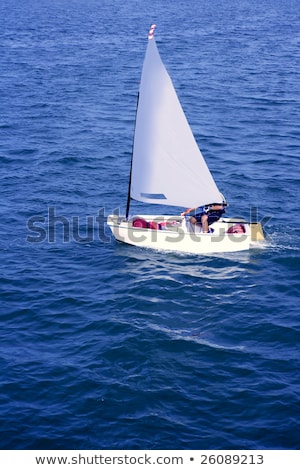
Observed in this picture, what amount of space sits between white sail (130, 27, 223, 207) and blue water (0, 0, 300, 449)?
4.14m

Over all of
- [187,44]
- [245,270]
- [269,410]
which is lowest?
[269,410]

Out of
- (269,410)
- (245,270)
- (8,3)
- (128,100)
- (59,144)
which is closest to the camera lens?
(269,410)

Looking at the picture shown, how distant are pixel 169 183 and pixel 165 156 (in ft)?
5.91

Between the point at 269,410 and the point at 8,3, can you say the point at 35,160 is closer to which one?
the point at 269,410

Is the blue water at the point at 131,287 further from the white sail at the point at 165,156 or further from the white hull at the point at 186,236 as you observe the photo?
the white sail at the point at 165,156

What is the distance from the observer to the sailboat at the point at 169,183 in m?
43.6

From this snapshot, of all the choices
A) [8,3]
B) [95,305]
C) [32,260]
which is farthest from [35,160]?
[8,3]

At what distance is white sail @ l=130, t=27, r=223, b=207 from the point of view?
43.7 metres

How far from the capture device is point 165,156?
44.9 metres

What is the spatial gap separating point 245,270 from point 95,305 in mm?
9826

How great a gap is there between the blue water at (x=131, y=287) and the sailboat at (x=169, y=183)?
1.12 meters

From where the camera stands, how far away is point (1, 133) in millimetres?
67000

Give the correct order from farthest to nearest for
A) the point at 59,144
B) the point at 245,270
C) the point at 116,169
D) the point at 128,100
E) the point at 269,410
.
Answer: the point at 128,100, the point at 59,144, the point at 116,169, the point at 245,270, the point at 269,410

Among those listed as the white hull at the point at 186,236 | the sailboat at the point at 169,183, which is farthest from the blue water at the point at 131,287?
the sailboat at the point at 169,183
